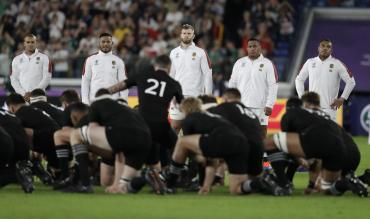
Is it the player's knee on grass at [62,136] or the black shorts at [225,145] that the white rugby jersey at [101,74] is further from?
the black shorts at [225,145]

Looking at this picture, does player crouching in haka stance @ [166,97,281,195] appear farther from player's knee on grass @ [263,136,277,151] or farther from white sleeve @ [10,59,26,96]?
white sleeve @ [10,59,26,96]

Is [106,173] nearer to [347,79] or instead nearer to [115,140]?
[115,140]

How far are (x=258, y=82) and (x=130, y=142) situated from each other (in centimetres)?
389

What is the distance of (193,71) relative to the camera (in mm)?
16719

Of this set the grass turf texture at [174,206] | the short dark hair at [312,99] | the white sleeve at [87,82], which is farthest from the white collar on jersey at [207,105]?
the white sleeve at [87,82]

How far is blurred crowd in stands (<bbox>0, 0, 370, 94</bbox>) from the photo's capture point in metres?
27.3

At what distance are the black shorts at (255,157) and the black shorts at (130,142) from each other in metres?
Result: 1.29

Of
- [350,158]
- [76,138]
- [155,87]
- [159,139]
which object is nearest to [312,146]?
[350,158]

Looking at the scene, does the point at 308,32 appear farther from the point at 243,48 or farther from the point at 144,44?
the point at 144,44

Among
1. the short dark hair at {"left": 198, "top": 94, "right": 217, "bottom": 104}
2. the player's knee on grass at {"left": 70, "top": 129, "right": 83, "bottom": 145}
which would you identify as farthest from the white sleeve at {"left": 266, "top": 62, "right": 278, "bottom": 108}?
the player's knee on grass at {"left": 70, "top": 129, "right": 83, "bottom": 145}

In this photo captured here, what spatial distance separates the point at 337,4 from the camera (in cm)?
3020

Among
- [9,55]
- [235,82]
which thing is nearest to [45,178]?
[235,82]

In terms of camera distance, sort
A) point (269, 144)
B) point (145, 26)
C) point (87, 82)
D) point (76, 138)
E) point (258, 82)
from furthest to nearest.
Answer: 1. point (145, 26)
2. point (87, 82)
3. point (258, 82)
4. point (269, 144)
5. point (76, 138)

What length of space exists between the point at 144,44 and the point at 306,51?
4602 mm
